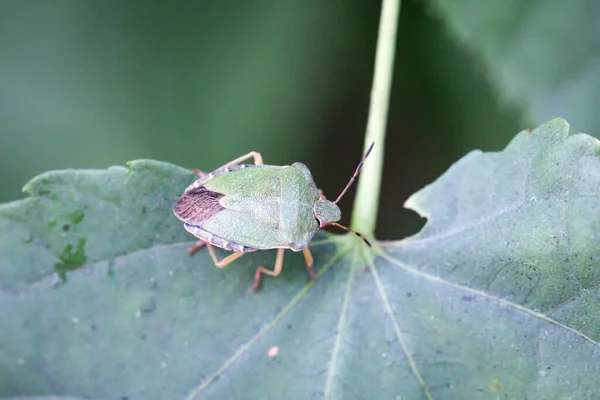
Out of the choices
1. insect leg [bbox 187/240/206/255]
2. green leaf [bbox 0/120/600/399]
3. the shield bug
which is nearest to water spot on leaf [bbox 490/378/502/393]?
green leaf [bbox 0/120/600/399]

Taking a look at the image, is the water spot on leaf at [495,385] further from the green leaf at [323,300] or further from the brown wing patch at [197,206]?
the brown wing patch at [197,206]

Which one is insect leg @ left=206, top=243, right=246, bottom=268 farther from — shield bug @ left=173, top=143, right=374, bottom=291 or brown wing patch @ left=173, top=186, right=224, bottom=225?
brown wing patch @ left=173, top=186, right=224, bottom=225

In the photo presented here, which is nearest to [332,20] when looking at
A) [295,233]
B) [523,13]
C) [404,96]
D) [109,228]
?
[404,96]

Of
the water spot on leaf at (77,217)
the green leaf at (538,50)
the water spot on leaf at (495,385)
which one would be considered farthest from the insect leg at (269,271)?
the green leaf at (538,50)

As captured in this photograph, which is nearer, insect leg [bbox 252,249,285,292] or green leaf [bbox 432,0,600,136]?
insect leg [bbox 252,249,285,292]

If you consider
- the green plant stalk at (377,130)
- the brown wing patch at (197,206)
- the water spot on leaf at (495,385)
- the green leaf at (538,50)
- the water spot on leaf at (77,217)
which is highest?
the green leaf at (538,50)

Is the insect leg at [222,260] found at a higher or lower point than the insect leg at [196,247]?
lower
